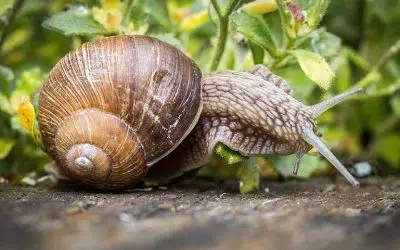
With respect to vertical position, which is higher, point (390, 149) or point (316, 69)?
point (316, 69)

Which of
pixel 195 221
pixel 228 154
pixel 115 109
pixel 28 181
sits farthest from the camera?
pixel 28 181

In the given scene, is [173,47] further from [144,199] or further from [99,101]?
[144,199]

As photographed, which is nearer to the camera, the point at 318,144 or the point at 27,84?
the point at 318,144

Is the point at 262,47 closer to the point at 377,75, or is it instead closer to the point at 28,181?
the point at 377,75

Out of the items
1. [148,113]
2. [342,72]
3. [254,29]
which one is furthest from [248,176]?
[342,72]

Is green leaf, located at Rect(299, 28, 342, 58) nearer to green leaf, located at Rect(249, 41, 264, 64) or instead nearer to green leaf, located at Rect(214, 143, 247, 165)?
green leaf, located at Rect(249, 41, 264, 64)

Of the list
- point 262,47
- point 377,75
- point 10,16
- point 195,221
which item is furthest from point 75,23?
point 377,75

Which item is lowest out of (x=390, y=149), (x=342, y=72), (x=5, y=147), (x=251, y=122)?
(x=390, y=149)

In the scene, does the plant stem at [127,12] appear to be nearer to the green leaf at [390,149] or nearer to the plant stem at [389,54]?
the plant stem at [389,54]

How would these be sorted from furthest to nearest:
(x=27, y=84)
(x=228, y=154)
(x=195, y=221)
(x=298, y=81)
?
1. (x=298, y=81)
2. (x=27, y=84)
3. (x=228, y=154)
4. (x=195, y=221)
